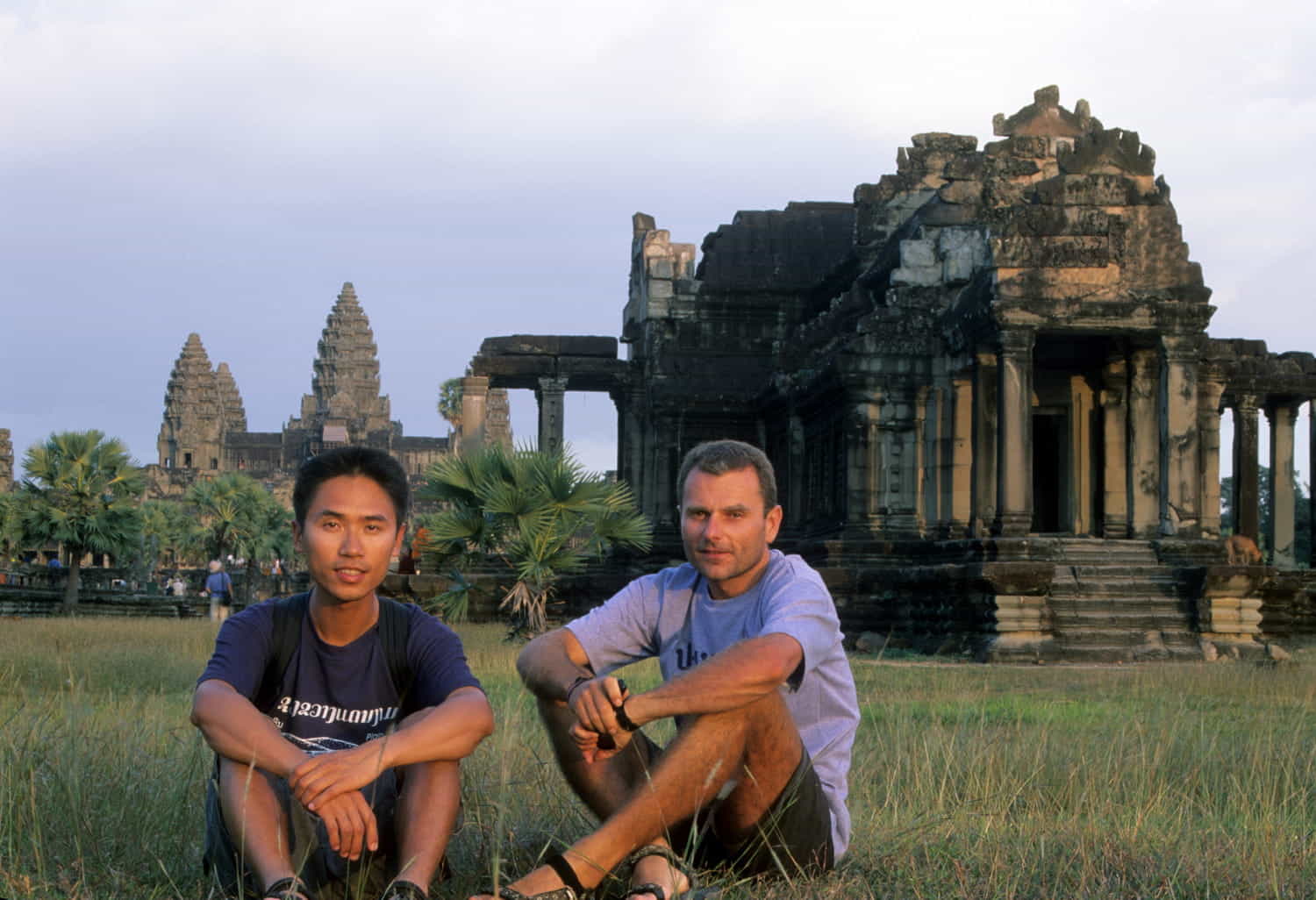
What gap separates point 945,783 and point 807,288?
77.6ft

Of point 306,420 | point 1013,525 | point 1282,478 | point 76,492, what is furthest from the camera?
point 306,420

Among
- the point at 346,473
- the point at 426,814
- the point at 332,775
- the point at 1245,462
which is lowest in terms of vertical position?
the point at 426,814

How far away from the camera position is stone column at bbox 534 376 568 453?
1165 inches

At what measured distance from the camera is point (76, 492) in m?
36.2

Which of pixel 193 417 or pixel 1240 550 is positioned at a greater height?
pixel 193 417

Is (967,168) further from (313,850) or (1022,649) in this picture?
(313,850)

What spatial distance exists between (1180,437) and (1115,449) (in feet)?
8.11

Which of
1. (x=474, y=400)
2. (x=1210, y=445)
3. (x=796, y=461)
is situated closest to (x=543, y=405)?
(x=474, y=400)

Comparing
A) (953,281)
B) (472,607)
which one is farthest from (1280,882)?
(472,607)

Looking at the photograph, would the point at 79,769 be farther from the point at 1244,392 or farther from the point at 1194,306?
the point at 1244,392

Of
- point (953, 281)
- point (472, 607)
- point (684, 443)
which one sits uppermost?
point (953, 281)

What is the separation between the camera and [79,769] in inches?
218

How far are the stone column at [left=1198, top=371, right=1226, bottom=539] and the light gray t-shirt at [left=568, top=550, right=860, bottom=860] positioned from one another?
15.9 meters

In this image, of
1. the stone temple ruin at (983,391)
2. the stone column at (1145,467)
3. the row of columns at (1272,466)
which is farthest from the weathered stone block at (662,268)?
the stone column at (1145,467)
